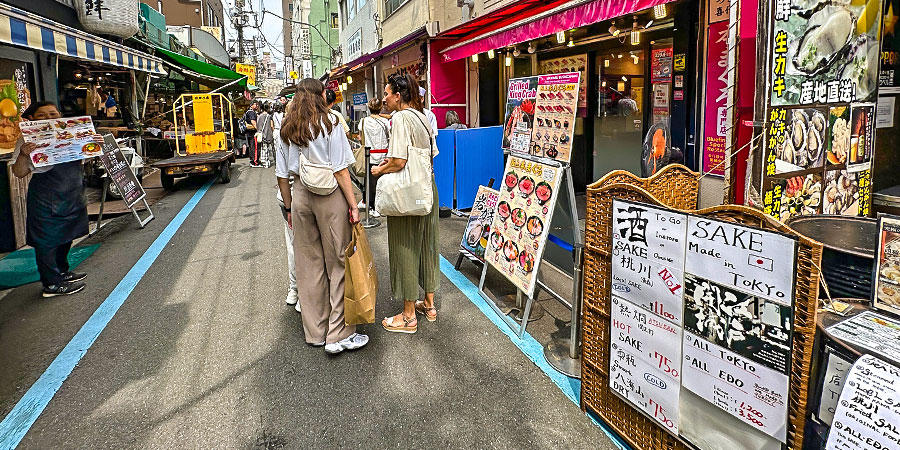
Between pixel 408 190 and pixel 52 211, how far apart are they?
12.5 ft

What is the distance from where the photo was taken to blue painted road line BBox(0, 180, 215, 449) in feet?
10.2

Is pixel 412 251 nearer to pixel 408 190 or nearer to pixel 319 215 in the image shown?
pixel 408 190

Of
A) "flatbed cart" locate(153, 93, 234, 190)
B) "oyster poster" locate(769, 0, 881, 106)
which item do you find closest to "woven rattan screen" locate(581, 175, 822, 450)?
"oyster poster" locate(769, 0, 881, 106)

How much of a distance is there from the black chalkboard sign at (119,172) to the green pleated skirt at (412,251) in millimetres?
5901

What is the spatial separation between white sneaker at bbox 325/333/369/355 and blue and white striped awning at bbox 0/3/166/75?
12.7ft

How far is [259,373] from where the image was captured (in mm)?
3691

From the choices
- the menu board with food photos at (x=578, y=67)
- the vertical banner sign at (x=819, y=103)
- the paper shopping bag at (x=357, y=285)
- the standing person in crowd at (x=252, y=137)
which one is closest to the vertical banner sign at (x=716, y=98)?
the vertical banner sign at (x=819, y=103)

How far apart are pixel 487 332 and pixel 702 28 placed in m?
3.75

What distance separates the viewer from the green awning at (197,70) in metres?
16.9

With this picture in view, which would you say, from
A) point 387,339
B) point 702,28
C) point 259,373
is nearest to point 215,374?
point 259,373

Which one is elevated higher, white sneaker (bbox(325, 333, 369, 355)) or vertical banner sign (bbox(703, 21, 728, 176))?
vertical banner sign (bbox(703, 21, 728, 176))

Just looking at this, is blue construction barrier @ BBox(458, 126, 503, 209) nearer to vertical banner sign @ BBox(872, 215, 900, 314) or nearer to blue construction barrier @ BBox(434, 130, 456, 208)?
blue construction barrier @ BBox(434, 130, 456, 208)

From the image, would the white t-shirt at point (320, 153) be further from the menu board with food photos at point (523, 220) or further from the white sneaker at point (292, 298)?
the white sneaker at point (292, 298)

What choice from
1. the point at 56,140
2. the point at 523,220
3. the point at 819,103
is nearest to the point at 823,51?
the point at 819,103
